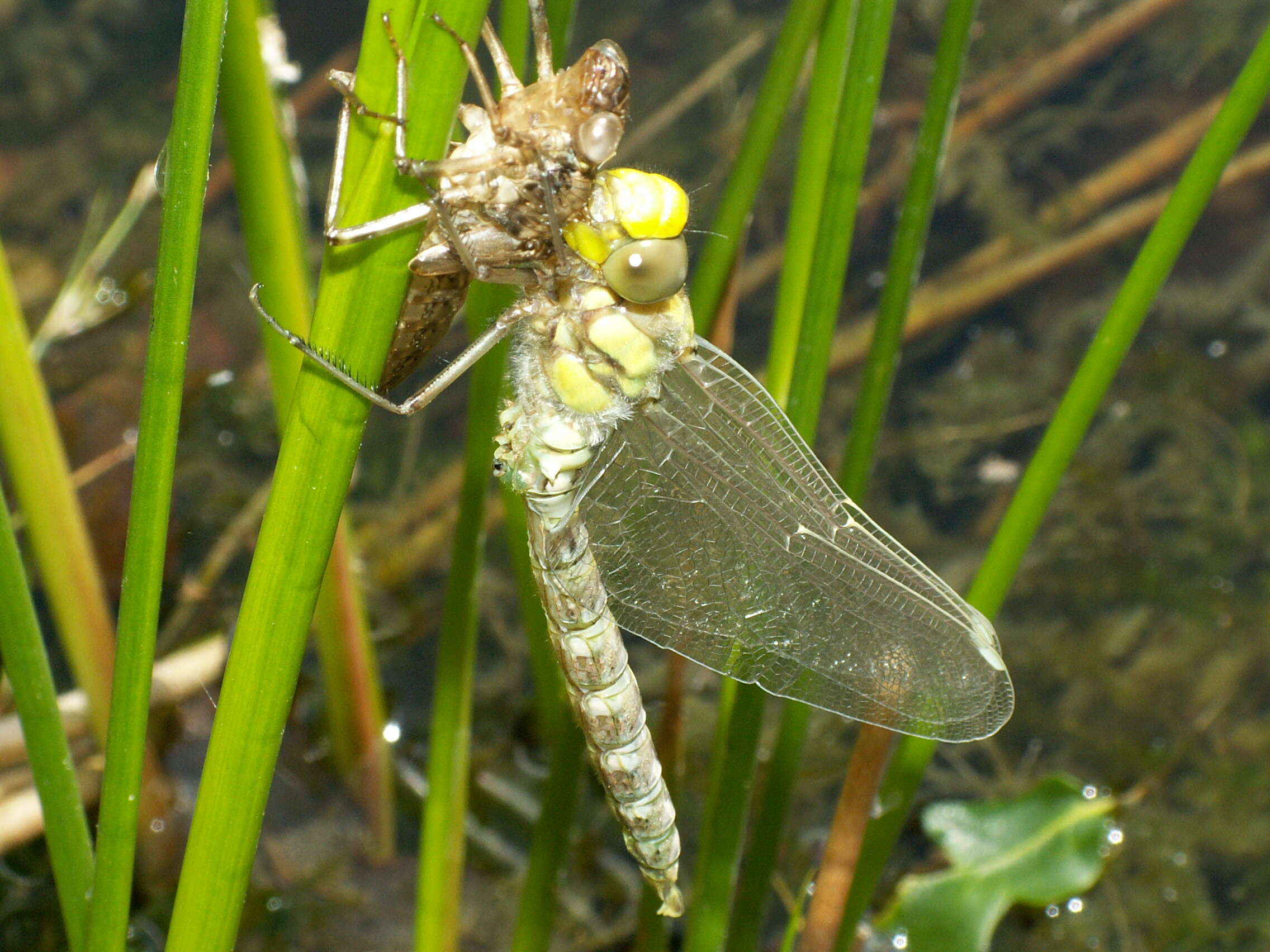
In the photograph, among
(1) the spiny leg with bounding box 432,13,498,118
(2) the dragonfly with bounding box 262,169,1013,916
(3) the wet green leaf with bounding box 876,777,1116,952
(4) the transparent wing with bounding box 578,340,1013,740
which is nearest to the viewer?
(1) the spiny leg with bounding box 432,13,498,118

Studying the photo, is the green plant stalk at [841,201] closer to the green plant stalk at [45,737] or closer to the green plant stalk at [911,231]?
the green plant stalk at [911,231]

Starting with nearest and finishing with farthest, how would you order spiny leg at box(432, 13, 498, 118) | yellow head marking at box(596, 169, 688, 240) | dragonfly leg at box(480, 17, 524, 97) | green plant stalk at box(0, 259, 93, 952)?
spiny leg at box(432, 13, 498, 118) < green plant stalk at box(0, 259, 93, 952) < dragonfly leg at box(480, 17, 524, 97) < yellow head marking at box(596, 169, 688, 240)

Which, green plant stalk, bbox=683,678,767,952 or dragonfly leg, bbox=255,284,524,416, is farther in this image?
green plant stalk, bbox=683,678,767,952

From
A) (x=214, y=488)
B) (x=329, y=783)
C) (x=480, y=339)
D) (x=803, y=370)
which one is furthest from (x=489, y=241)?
(x=214, y=488)

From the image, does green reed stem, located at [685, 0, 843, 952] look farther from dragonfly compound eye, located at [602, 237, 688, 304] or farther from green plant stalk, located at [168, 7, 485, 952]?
green plant stalk, located at [168, 7, 485, 952]

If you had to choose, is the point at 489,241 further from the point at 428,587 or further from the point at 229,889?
the point at 428,587

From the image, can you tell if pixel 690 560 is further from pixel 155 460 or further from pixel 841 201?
pixel 155 460

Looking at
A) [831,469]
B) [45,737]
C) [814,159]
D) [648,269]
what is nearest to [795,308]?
[814,159]

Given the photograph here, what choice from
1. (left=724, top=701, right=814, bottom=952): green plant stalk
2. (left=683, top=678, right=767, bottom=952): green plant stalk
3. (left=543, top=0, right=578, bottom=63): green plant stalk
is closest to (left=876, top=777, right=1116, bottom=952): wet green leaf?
(left=724, top=701, right=814, bottom=952): green plant stalk
